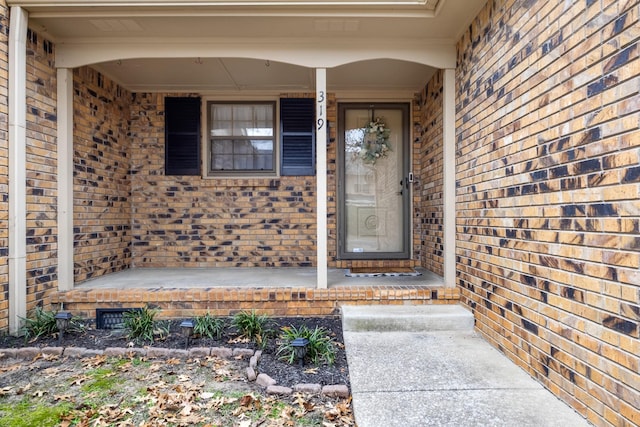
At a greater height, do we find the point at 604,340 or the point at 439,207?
the point at 439,207

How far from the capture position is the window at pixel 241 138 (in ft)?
15.8

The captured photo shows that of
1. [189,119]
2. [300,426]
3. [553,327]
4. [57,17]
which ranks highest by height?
[57,17]

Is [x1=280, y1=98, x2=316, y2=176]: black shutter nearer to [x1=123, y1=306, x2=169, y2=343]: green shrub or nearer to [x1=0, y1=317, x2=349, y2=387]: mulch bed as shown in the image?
[x1=0, y1=317, x2=349, y2=387]: mulch bed

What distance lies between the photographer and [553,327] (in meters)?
2.00

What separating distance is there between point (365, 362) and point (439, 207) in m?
2.09

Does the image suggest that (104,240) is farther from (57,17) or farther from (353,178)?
(353,178)

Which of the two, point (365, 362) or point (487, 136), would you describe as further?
point (487, 136)

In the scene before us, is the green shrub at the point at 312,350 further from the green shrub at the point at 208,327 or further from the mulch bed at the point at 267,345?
the green shrub at the point at 208,327

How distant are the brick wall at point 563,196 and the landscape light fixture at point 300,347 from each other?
1.43 meters

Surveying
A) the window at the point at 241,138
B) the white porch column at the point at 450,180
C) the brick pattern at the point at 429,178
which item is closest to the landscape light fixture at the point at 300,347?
the white porch column at the point at 450,180

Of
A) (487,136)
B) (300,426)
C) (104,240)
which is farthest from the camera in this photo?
(104,240)

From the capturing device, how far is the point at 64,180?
11.2 ft

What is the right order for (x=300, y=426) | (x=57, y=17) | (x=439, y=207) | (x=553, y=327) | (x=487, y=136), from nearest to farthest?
(x=300, y=426) → (x=553, y=327) → (x=487, y=136) → (x=57, y=17) → (x=439, y=207)

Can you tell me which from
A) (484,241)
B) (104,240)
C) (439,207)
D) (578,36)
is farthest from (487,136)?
(104,240)
